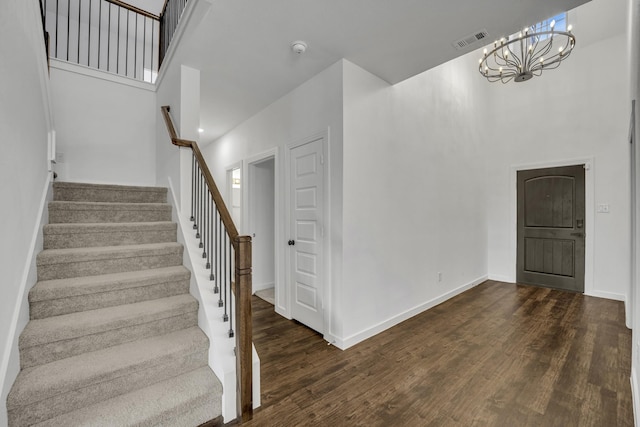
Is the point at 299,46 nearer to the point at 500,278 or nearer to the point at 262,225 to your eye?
the point at 262,225

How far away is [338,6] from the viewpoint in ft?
6.37

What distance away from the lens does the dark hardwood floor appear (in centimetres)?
173

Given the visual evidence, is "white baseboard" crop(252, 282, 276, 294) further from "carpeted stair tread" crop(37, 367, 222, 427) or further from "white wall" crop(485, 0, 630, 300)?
"white wall" crop(485, 0, 630, 300)

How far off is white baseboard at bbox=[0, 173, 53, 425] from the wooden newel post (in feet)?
3.37

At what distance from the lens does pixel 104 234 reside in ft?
7.70

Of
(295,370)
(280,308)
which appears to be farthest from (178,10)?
(295,370)

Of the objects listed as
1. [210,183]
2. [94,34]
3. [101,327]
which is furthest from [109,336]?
[94,34]

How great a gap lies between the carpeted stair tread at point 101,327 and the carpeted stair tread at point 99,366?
45 millimetres

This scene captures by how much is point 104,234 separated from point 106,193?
2.47ft

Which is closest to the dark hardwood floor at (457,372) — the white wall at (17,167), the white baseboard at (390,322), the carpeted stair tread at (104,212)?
the white baseboard at (390,322)

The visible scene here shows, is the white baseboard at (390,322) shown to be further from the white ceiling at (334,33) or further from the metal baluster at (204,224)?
the white ceiling at (334,33)

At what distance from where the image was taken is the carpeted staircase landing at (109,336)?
56.4 inches

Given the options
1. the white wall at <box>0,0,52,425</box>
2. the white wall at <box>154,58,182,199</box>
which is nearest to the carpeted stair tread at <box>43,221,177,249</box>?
the white wall at <box>0,0,52,425</box>

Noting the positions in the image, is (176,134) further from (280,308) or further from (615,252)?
(615,252)
